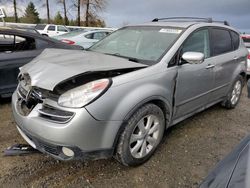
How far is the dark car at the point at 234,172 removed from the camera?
135cm

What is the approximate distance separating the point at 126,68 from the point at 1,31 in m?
3.02

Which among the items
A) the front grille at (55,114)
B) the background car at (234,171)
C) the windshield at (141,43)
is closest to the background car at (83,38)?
the windshield at (141,43)

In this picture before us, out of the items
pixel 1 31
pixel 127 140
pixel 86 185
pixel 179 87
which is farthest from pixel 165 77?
pixel 1 31

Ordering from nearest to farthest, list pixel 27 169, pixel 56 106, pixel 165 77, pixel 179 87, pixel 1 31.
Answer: pixel 56 106, pixel 27 169, pixel 165 77, pixel 179 87, pixel 1 31

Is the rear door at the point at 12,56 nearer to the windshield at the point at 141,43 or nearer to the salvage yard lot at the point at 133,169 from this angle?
the salvage yard lot at the point at 133,169

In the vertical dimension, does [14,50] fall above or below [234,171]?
above

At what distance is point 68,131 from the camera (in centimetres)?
231

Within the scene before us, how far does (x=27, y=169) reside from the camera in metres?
2.83

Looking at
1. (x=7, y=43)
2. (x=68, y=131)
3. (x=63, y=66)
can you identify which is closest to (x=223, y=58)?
(x=63, y=66)

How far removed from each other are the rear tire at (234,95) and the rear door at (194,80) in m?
1.02

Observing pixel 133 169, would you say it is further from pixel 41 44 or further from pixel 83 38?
pixel 83 38

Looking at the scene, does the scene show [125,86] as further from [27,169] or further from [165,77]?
[27,169]

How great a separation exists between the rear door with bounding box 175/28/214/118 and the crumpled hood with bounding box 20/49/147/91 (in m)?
0.71

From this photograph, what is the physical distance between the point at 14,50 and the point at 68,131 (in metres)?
3.18
